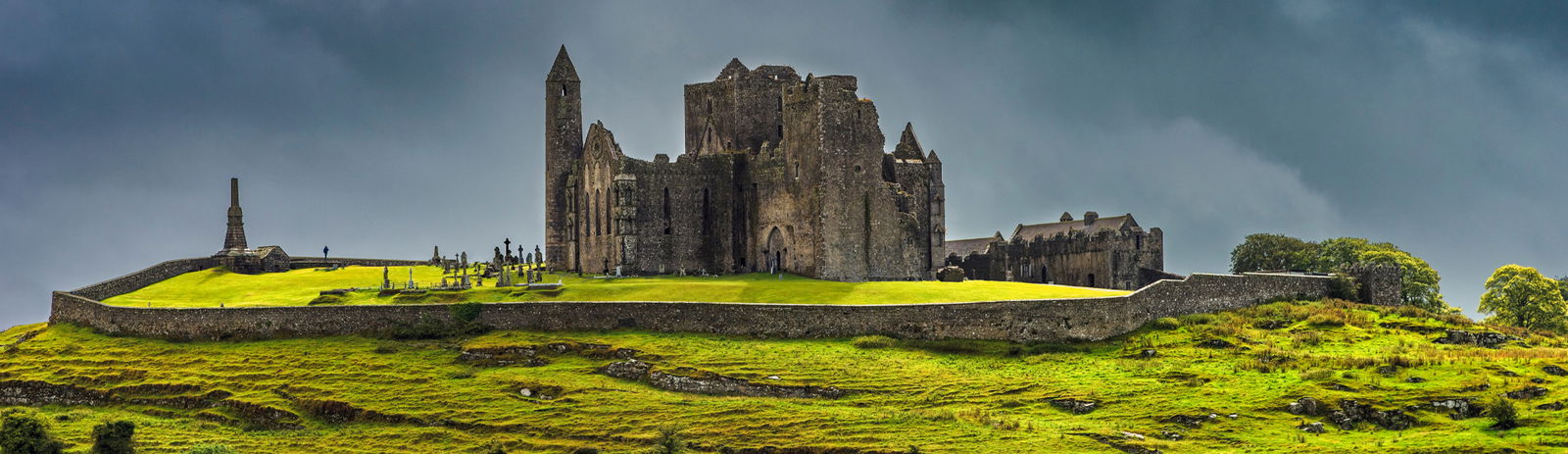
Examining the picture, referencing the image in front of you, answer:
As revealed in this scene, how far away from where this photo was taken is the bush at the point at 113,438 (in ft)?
198

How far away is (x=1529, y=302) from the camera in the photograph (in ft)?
302

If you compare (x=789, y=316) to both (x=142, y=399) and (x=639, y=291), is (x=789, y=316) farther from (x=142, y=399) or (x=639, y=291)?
(x=142, y=399)

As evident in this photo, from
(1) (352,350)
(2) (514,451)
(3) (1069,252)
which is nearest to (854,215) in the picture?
(3) (1069,252)

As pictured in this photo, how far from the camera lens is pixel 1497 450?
50.8m

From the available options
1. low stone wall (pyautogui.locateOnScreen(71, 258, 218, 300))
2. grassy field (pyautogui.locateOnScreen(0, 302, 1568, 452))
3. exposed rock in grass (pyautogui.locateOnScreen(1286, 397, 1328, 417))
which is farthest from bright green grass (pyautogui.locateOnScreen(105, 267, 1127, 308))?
exposed rock in grass (pyautogui.locateOnScreen(1286, 397, 1328, 417))

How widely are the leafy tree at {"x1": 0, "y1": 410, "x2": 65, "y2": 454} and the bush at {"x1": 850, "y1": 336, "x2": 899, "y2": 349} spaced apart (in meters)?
33.5

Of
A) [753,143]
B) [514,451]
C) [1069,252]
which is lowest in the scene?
[514,451]

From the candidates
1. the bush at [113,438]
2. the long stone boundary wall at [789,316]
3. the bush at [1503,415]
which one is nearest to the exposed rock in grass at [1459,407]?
the bush at [1503,415]

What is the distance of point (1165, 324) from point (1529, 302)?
31083 millimetres

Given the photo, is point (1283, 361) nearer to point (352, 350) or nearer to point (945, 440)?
point (945, 440)

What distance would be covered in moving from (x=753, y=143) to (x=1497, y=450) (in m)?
58.9

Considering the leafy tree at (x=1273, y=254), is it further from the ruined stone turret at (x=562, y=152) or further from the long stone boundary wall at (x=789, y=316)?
the ruined stone turret at (x=562, y=152)

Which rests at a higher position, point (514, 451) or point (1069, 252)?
point (1069, 252)

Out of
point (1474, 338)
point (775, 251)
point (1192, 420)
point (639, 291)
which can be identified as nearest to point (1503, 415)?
point (1192, 420)
